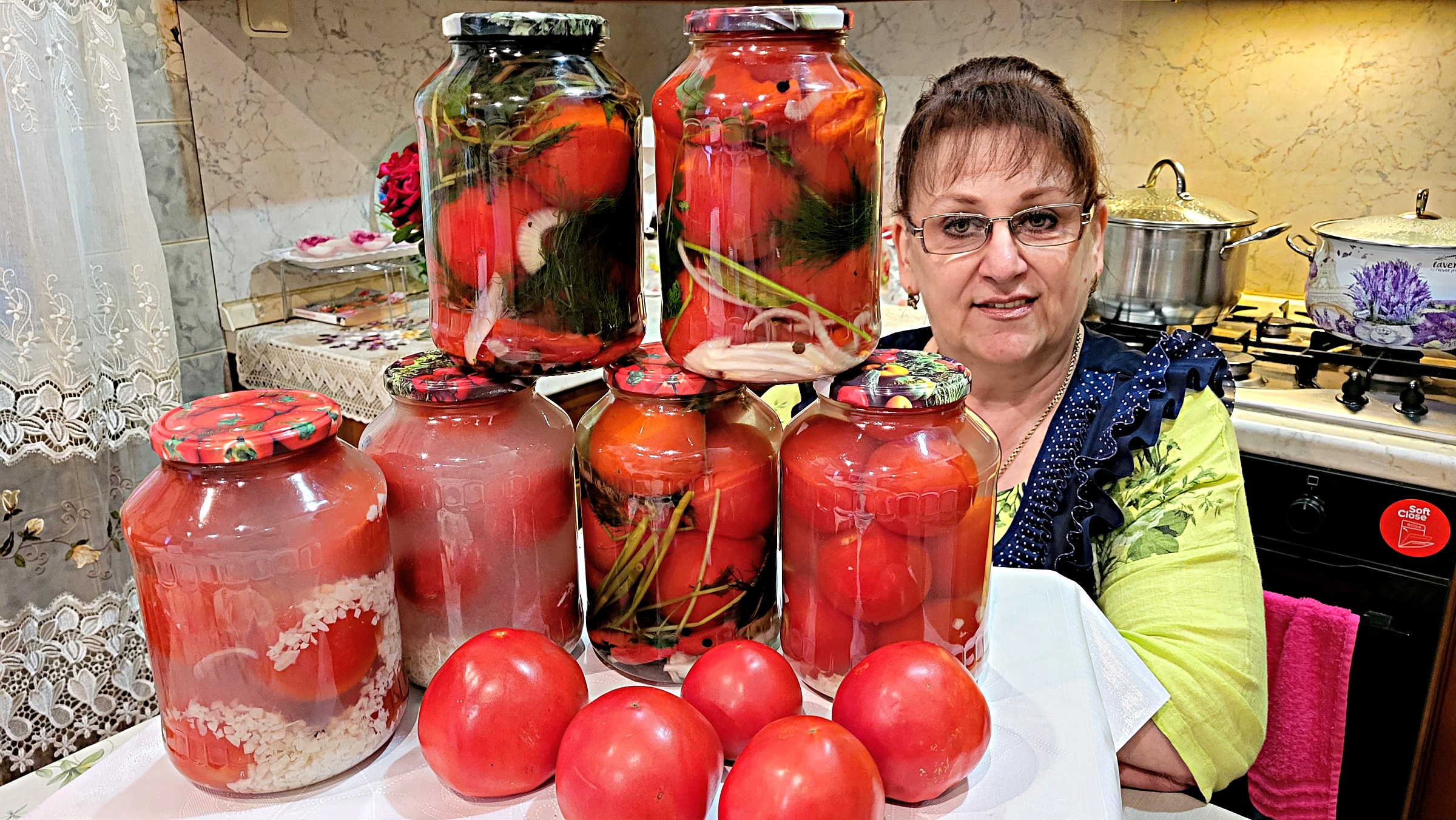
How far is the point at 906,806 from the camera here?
535 millimetres

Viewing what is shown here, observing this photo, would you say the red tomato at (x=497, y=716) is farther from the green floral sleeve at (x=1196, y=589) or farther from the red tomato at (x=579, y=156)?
the green floral sleeve at (x=1196, y=589)

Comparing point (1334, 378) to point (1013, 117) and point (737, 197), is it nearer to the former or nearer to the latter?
point (1013, 117)

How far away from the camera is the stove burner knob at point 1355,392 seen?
1.51 meters

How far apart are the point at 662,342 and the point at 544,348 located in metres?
0.09

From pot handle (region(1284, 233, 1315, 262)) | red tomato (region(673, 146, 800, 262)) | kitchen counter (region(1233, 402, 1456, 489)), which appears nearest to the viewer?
red tomato (region(673, 146, 800, 262))

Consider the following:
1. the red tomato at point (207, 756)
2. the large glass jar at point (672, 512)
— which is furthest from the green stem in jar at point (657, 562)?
the red tomato at point (207, 756)

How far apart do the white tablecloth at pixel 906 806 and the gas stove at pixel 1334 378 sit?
3.57 ft

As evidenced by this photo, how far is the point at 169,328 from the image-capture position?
1.64 metres

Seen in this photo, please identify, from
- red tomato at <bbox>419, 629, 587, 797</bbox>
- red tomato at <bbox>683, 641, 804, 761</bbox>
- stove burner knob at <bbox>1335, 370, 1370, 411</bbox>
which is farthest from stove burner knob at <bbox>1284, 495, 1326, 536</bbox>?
red tomato at <bbox>419, 629, 587, 797</bbox>

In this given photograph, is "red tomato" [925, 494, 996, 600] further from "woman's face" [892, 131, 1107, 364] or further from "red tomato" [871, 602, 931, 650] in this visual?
"woman's face" [892, 131, 1107, 364]

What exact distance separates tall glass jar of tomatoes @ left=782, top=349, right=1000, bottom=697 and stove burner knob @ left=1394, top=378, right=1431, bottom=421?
1203 millimetres

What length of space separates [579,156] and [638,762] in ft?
1.15

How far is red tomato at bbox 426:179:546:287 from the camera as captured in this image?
1.90 ft

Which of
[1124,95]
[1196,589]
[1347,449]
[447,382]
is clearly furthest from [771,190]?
[1124,95]
